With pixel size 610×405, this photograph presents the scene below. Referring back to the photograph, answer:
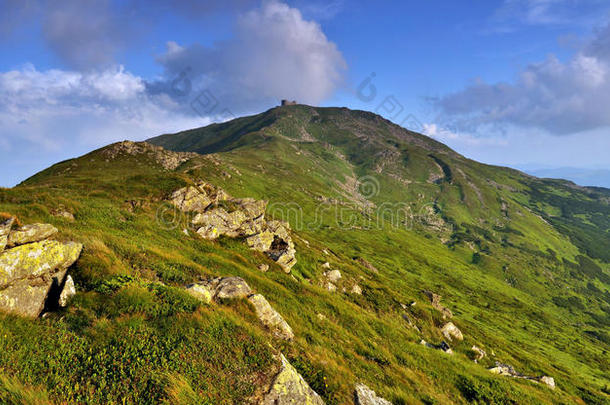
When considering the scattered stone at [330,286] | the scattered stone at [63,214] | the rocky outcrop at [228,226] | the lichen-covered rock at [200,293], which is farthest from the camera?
the scattered stone at [330,286]

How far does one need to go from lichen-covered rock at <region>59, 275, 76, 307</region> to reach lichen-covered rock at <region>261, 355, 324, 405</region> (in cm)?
959

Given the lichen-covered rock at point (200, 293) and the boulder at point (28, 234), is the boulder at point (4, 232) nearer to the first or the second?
the boulder at point (28, 234)

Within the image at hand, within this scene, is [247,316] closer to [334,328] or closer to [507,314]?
[334,328]

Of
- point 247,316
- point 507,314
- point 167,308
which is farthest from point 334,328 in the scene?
point 507,314

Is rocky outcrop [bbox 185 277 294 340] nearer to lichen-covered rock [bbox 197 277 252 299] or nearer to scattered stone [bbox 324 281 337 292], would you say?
lichen-covered rock [bbox 197 277 252 299]

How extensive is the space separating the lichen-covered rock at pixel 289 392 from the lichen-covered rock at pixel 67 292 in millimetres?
9592

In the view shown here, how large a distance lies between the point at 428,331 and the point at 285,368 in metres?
46.1

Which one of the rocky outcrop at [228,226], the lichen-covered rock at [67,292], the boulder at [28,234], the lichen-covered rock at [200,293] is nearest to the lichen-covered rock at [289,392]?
the lichen-covered rock at [200,293]

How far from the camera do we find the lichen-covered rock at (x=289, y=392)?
33.2 ft

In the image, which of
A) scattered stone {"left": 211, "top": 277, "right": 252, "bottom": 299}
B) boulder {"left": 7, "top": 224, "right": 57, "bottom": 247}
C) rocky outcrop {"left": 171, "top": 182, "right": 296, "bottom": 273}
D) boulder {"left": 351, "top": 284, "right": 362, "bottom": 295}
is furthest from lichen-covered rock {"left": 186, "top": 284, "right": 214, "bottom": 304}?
boulder {"left": 351, "top": 284, "right": 362, "bottom": 295}

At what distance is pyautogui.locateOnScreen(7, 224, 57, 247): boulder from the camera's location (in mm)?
13288

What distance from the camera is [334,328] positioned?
2212 cm

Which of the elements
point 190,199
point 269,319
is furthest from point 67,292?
point 190,199

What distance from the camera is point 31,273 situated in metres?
12.2
